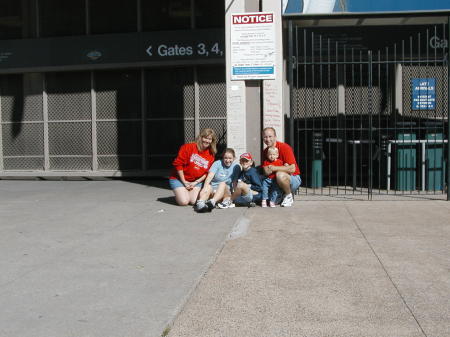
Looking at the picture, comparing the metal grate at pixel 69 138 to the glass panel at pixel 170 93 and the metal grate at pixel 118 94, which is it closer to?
the metal grate at pixel 118 94

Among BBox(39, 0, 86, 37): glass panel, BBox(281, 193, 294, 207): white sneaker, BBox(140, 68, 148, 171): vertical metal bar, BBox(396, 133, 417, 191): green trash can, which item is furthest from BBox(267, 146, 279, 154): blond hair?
BBox(39, 0, 86, 37): glass panel

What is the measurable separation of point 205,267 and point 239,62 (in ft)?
18.3

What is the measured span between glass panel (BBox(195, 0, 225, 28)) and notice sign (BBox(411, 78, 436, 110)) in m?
4.41

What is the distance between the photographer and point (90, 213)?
339 inches

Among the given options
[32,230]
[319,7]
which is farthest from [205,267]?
[319,7]

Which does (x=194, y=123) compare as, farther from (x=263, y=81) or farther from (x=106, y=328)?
(x=106, y=328)

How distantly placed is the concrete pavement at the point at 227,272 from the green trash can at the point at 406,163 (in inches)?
88.7

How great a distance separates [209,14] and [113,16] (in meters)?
2.30

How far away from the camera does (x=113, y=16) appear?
14.1 meters

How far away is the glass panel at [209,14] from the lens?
13.5 m

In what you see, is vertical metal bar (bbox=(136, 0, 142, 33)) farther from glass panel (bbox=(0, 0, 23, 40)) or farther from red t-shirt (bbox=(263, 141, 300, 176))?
red t-shirt (bbox=(263, 141, 300, 176))

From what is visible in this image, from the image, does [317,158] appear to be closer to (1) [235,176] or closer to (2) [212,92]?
(1) [235,176]

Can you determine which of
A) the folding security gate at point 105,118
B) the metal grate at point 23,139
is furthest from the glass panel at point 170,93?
the metal grate at point 23,139

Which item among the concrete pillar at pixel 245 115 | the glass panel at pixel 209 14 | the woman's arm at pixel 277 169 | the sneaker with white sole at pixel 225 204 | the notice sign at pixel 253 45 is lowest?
the sneaker with white sole at pixel 225 204
